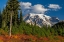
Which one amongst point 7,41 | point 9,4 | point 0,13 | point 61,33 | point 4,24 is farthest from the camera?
point 0,13

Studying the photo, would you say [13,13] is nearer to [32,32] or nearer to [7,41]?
[32,32]

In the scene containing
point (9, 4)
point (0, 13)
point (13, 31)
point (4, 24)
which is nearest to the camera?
point (9, 4)

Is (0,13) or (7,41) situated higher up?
(0,13)

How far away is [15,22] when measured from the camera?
6775 centimetres

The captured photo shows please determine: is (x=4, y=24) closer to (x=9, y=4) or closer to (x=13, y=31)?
(x=13, y=31)

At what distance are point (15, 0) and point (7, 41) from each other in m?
20.3

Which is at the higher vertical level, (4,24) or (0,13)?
(0,13)

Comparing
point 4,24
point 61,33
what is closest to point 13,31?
point 4,24

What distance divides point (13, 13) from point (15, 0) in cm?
406

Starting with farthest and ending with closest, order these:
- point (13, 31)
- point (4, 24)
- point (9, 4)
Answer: point (4, 24) < point (13, 31) < point (9, 4)

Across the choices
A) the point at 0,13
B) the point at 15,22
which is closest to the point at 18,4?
the point at 15,22

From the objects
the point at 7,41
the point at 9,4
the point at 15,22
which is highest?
the point at 9,4

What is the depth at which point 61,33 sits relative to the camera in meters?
65.1

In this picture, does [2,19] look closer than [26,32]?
No
